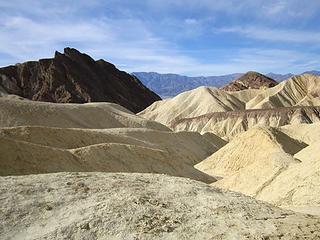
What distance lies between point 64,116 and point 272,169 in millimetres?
31848

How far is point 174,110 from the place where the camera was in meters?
122

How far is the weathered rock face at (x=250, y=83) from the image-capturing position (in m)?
154

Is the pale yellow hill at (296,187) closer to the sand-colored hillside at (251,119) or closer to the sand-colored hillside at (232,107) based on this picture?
the sand-colored hillside at (251,119)

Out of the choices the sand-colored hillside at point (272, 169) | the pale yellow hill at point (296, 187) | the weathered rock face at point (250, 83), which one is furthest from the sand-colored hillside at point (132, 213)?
the weathered rock face at point (250, 83)

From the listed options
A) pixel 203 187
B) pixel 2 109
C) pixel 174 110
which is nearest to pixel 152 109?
pixel 174 110

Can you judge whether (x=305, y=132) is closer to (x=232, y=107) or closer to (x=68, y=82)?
(x=232, y=107)

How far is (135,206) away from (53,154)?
14742 millimetres

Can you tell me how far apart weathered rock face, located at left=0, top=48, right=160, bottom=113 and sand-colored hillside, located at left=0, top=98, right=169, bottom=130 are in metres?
51.2

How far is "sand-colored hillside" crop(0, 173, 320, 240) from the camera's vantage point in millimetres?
9172

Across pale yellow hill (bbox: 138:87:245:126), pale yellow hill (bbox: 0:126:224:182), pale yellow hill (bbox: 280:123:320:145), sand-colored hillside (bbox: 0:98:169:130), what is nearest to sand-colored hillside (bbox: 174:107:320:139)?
pale yellow hill (bbox: 138:87:245:126)

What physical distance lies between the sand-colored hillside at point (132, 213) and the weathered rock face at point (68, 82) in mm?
106017

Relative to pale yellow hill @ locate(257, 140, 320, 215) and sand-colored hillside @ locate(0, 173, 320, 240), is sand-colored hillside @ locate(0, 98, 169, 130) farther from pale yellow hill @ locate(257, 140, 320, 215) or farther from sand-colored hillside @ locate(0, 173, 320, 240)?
sand-colored hillside @ locate(0, 173, 320, 240)

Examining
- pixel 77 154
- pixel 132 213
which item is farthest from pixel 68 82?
pixel 132 213

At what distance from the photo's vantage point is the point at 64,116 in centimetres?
5397
